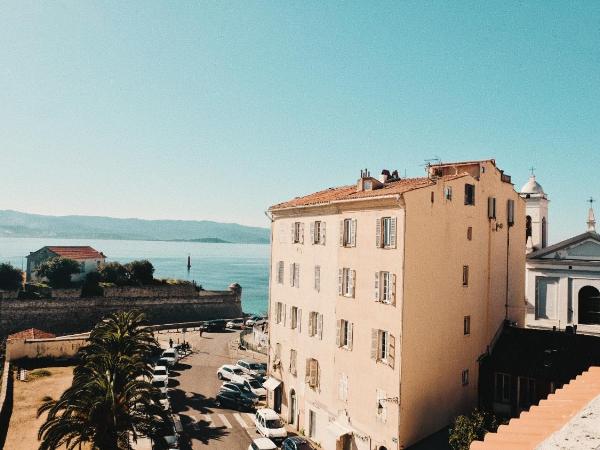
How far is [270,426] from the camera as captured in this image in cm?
3159

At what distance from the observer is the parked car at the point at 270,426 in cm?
3088

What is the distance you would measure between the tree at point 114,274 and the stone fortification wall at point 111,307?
3061 mm

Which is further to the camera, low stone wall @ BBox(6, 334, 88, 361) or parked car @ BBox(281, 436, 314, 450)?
low stone wall @ BBox(6, 334, 88, 361)

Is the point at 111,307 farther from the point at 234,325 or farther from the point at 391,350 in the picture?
the point at 391,350

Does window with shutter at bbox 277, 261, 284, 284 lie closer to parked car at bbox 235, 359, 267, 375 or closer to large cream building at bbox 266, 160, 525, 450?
large cream building at bbox 266, 160, 525, 450

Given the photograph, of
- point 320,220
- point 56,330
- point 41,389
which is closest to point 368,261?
point 320,220

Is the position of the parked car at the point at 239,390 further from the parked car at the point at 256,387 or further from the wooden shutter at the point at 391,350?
the wooden shutter at the point at 391,350

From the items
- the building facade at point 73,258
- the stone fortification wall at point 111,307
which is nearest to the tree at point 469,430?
the stone fortification wall at point 111,307

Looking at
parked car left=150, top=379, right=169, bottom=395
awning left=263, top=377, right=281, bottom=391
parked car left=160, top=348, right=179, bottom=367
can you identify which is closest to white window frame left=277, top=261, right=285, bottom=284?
awning left=263, top=377, right=281, bottom=391

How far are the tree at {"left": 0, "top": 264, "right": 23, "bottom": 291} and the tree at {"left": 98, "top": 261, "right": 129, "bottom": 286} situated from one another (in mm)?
11270

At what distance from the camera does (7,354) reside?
48.5m

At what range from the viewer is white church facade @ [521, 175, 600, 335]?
34438 millimetres

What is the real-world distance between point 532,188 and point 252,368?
98.9 feet

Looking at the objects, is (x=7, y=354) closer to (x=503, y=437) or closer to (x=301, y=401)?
(x=301, y=401)
